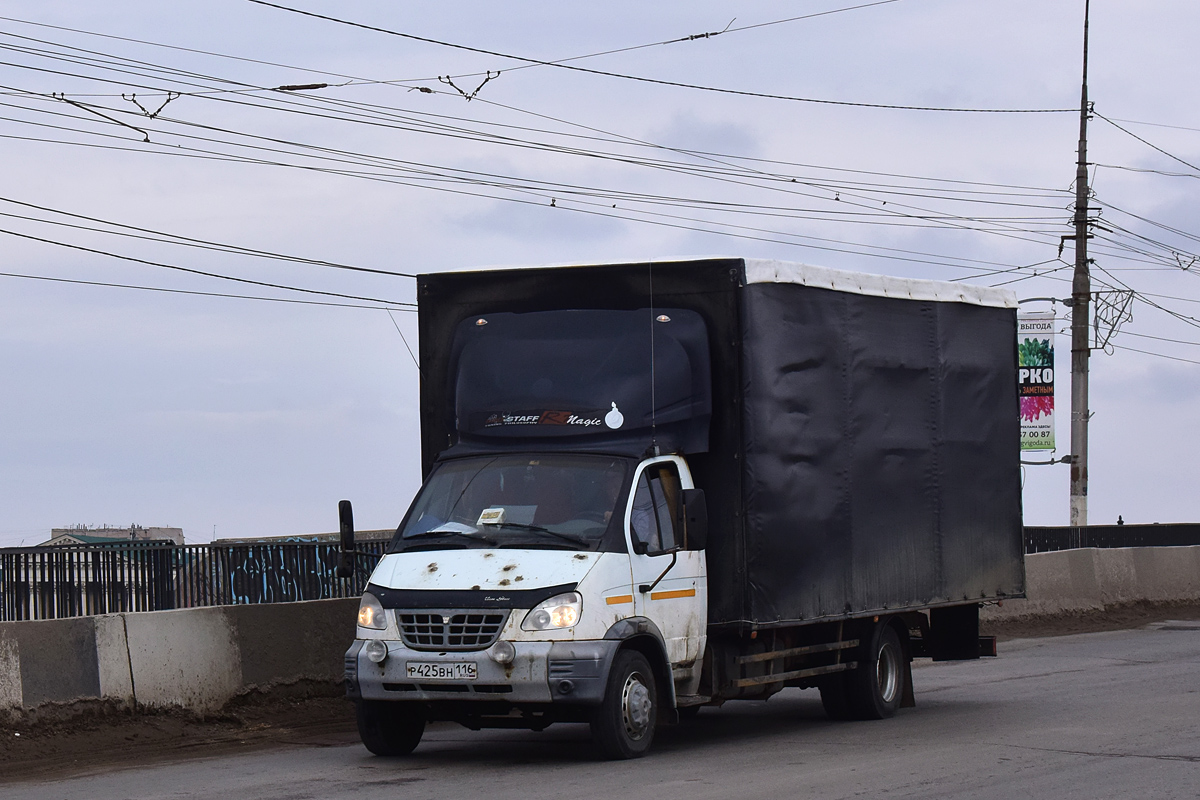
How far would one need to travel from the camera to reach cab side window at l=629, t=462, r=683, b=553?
11.7m

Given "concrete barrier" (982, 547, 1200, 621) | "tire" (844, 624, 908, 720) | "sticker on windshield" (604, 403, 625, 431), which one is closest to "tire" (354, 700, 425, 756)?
"sticker on windshield" (604, 403, 625, 431)

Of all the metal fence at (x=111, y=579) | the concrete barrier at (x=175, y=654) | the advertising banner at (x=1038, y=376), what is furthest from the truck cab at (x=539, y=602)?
the advertising banner at (x=1038, y=376)

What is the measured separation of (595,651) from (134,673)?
4367 millimetres

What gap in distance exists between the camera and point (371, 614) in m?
11.4

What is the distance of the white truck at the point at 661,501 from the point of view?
11.1 meters

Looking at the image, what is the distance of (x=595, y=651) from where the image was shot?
10.9m

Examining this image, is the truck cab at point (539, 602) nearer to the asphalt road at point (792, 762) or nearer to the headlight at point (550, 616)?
the headlight at point (550, 616)

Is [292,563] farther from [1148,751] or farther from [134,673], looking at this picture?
[1148,751]

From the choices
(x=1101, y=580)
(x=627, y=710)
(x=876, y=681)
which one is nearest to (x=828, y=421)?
(x=876, y=681)

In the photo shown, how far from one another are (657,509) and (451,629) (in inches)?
72.4

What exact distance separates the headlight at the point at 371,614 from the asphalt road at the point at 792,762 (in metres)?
0.97

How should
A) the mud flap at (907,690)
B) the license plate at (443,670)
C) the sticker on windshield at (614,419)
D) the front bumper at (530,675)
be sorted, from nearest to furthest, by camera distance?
the front bumper at (530,675)
the license plate at (443,670)
the sticker on windshield at (614,419)
the mud flap at (907,690)

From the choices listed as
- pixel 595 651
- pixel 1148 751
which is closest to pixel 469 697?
pixel 595 651

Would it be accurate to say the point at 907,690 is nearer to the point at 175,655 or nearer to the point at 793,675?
the point at 793,675
